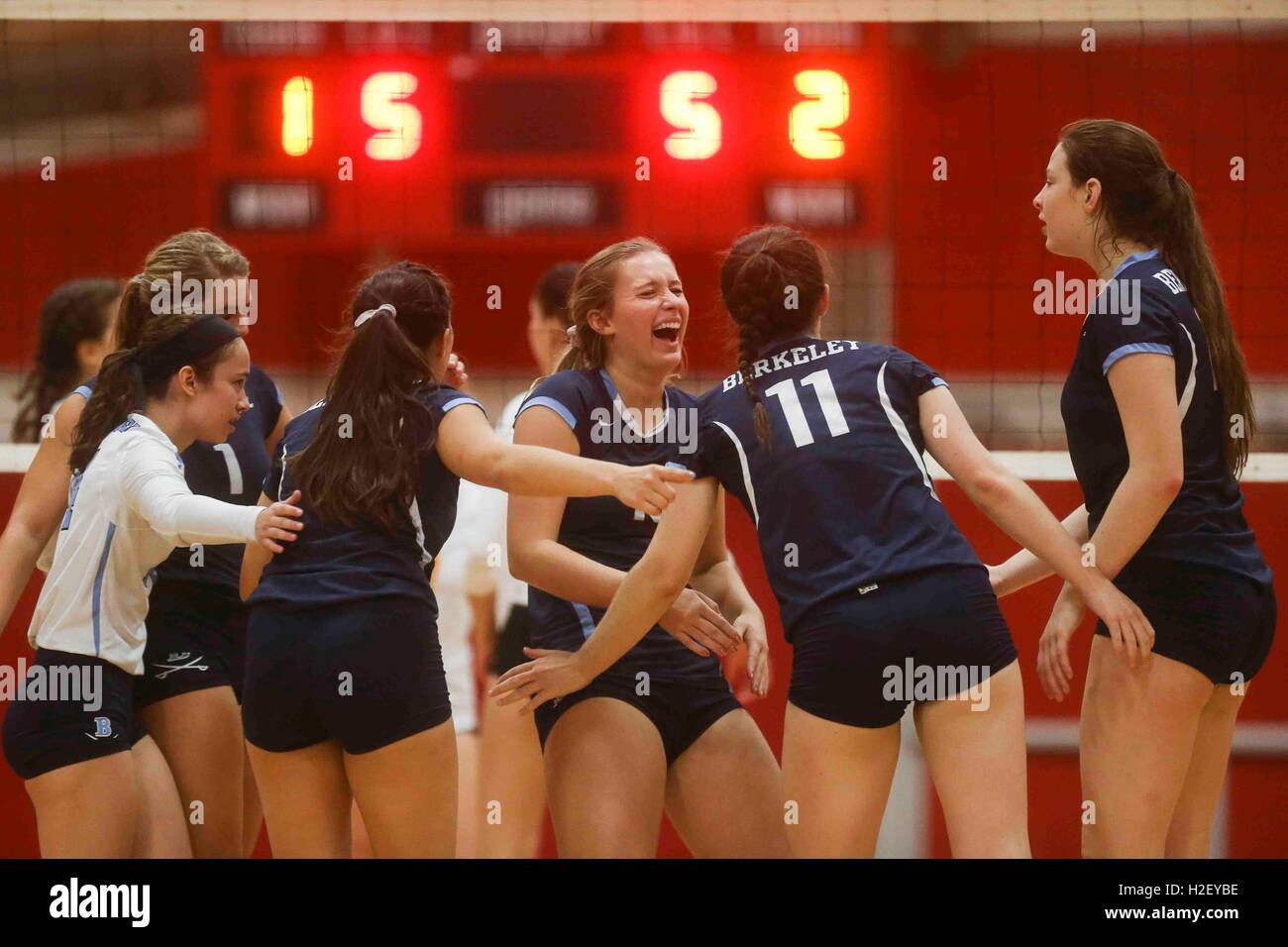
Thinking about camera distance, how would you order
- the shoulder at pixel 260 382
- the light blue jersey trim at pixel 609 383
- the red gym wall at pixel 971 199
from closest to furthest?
1. the light blue jersey trim at pixel 609 383
2. the shoulder at pixel 260 382
3. the red gym wall at pixel 971 199

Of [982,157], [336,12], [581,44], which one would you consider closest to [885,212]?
[982,157]

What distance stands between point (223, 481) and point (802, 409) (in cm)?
153

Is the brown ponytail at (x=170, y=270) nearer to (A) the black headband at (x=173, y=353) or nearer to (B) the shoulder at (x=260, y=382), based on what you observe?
(A) the black headband at (x=173, y=353)

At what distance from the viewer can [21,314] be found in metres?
5.30

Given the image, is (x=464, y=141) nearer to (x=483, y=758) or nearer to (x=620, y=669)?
(x=483, y=758)

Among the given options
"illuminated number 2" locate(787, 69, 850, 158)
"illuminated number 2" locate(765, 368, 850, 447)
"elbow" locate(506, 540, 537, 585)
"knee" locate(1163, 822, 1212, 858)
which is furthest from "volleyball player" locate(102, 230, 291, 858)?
"illuminated number 2" locate(787, 69, 850, 158)

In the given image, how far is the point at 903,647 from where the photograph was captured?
263 cm

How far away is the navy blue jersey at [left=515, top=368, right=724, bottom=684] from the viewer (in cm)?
303

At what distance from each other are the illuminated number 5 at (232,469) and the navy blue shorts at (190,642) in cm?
25

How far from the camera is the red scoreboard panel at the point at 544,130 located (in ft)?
17.0

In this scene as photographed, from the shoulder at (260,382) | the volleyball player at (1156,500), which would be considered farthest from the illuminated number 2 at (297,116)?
the volleyball player at (1156,500)

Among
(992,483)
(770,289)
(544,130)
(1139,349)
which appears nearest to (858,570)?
(992,483)

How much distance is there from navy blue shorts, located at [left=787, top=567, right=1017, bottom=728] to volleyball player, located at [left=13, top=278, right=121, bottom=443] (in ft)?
7.39

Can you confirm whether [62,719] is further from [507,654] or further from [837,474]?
[837,474]
